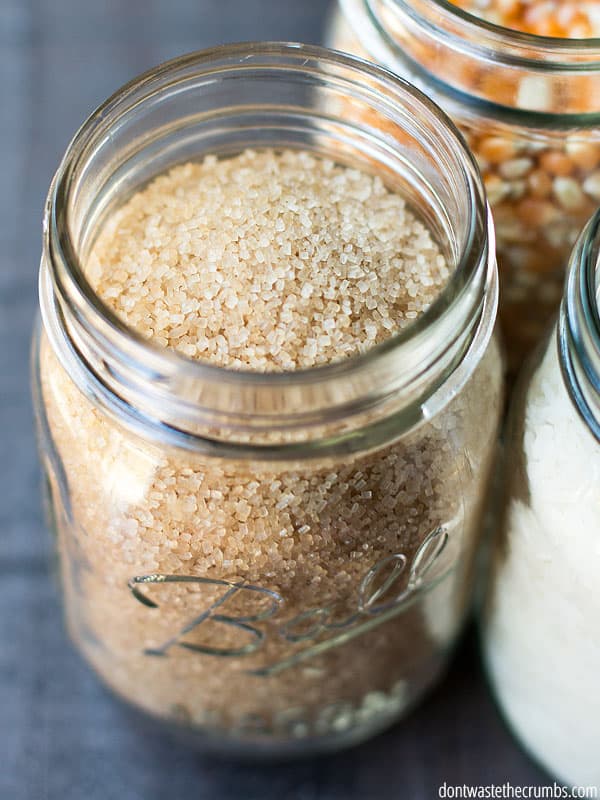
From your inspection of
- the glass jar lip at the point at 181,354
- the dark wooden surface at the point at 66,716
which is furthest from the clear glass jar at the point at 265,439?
the dark wooden surface at the point at 66,716

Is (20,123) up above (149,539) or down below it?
above

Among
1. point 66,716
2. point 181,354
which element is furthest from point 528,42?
point 66,716

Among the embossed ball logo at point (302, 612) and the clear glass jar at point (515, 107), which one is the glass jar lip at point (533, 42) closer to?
the clear glass jar at point (515, 107)

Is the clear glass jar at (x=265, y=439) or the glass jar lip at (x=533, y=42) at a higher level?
the glass jar lip at (x=533, y=42)

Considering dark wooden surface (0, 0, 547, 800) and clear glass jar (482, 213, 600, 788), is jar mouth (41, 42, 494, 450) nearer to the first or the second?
clear glass jar (482, 213, 600, 788)

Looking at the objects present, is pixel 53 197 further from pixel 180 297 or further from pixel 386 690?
pixel 386 690

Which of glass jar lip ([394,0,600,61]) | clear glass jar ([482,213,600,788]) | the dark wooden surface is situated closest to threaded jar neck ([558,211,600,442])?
clear glass jar ([482,213,600,788])

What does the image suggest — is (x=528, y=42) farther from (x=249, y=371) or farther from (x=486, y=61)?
(x=249, y=371)

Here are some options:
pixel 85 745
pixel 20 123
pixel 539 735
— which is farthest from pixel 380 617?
pixel 20 123
